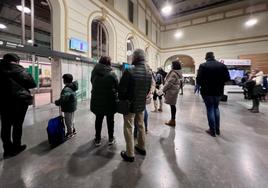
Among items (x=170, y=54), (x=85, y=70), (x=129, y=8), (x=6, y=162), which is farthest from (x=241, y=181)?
(x=170, y=54)

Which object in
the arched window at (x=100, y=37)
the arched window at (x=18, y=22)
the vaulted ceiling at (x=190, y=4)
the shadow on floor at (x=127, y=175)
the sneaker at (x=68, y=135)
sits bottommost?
the shadow on floor at (x=127, y=175)

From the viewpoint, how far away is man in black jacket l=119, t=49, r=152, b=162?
186 cm

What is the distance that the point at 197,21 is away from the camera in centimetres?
1500

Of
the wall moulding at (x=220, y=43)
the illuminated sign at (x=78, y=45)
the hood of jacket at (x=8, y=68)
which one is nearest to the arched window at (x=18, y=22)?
the illuminated sign at (x=78, y=45)

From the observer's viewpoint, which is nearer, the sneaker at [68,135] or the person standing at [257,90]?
the sneaker at [68,135]

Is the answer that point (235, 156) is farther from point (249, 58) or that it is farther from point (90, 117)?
point (249, 58)

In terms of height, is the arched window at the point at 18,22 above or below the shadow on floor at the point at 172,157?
above

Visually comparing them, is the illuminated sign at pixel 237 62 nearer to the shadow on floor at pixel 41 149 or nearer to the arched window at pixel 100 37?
the arched window at pixel 100 37

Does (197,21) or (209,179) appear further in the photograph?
(197,21)

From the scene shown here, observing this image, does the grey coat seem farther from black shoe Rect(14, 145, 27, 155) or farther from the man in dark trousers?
black shoe Rect(14, 145, 27, 155)

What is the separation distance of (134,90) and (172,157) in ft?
3.54

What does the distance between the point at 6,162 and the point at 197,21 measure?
17103 mm

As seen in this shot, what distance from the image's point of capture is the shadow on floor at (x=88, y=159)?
1797mm

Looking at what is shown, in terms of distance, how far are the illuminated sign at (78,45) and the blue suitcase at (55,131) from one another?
13.5ft
